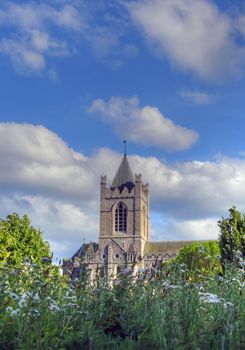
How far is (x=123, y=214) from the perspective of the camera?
85.0m

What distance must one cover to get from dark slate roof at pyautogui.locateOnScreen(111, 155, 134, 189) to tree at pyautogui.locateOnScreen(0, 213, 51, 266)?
51.9m

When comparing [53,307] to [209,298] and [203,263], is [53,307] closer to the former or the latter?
[209,298]

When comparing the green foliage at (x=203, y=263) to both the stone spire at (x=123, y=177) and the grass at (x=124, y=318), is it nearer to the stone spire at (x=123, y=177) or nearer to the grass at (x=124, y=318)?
the grass at (x=124, y=318)

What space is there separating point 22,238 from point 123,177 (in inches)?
2148

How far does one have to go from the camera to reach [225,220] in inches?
1190

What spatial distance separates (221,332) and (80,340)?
156cm

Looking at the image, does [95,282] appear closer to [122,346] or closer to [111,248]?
[122,346]

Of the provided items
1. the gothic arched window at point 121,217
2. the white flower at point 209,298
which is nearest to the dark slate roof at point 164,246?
the gothic arched window at point 121,217

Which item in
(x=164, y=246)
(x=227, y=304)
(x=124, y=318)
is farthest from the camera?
(x=164, y=246)

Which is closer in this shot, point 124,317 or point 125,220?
point 124,317

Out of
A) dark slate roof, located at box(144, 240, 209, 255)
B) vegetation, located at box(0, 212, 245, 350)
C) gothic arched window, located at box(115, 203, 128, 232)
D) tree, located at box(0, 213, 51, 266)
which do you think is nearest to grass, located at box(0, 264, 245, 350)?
vegetation, located at box(0, 212, 245, 350)

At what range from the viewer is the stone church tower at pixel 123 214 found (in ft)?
263

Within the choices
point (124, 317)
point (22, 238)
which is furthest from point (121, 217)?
point (124, 317)

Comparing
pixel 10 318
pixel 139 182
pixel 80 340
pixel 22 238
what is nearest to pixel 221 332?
pixel 80 340
